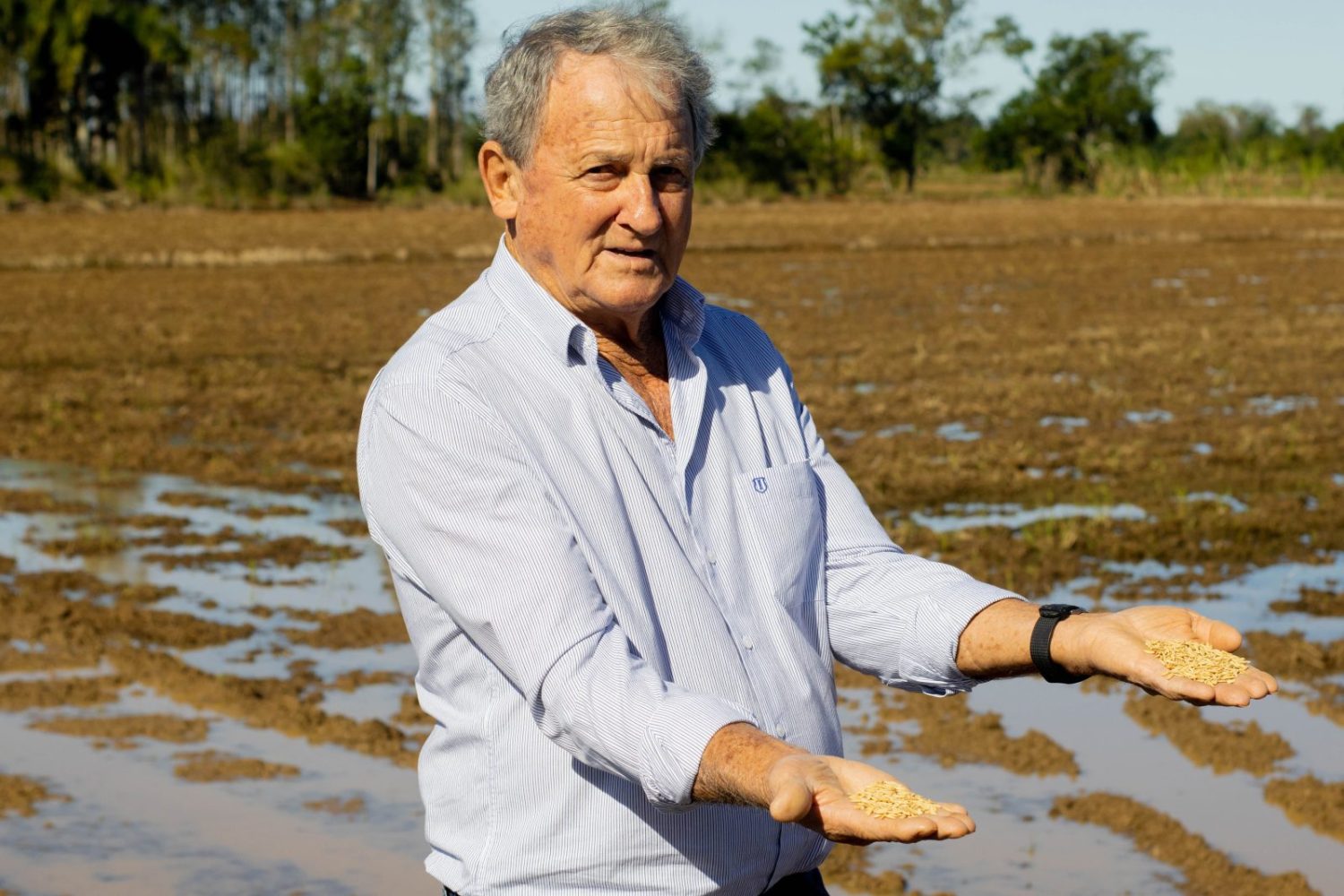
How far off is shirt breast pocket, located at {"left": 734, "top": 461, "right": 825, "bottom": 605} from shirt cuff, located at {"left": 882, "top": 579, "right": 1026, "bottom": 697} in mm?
147

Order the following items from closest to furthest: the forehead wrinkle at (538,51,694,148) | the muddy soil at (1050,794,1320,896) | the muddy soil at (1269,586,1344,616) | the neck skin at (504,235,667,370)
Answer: the forehead wrinkle at (538,51,694,148)
the neck skin at (504,235,667,370)
the muddy soil at (1050,794,1320,896)
the muddy soil at (1269,586,1344,616)

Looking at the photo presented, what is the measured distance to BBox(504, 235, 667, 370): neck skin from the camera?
225 cm

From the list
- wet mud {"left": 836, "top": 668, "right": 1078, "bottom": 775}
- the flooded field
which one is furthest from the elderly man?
wet mud {"left": 836, "top": 668, "right": 1078, "bottom": 775}

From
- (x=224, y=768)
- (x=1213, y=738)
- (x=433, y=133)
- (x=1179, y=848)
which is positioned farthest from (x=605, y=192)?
(x=433, y=133)

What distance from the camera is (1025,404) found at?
13.0 meters

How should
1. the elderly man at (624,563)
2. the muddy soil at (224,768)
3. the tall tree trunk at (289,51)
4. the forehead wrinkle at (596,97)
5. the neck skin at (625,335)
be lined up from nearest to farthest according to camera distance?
the elderly man at (624,563) < the forehead wrinkle at (596,97) < the neck skin at (625,335) < the muddy soil at (224,768) < the tall tree trunk at (289,51)

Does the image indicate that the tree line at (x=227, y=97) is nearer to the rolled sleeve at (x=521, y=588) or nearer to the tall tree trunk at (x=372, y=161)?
the tall tree trunk at (x=372, y=161)

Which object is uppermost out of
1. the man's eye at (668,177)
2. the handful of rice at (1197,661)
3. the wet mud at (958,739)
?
the man's eye at (668,177)

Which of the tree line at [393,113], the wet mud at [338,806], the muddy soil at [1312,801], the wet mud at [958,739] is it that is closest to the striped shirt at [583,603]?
the wet mud at [338,806]

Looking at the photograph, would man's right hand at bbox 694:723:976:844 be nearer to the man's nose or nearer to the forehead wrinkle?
the man's nose

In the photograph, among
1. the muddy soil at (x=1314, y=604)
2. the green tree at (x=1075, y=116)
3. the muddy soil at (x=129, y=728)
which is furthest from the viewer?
the green tree at (x=1075, y=116)

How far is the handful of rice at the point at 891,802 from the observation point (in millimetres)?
1679

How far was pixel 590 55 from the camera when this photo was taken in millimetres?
2146

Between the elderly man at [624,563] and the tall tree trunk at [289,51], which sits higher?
the tall tree trunk at [289,51]
